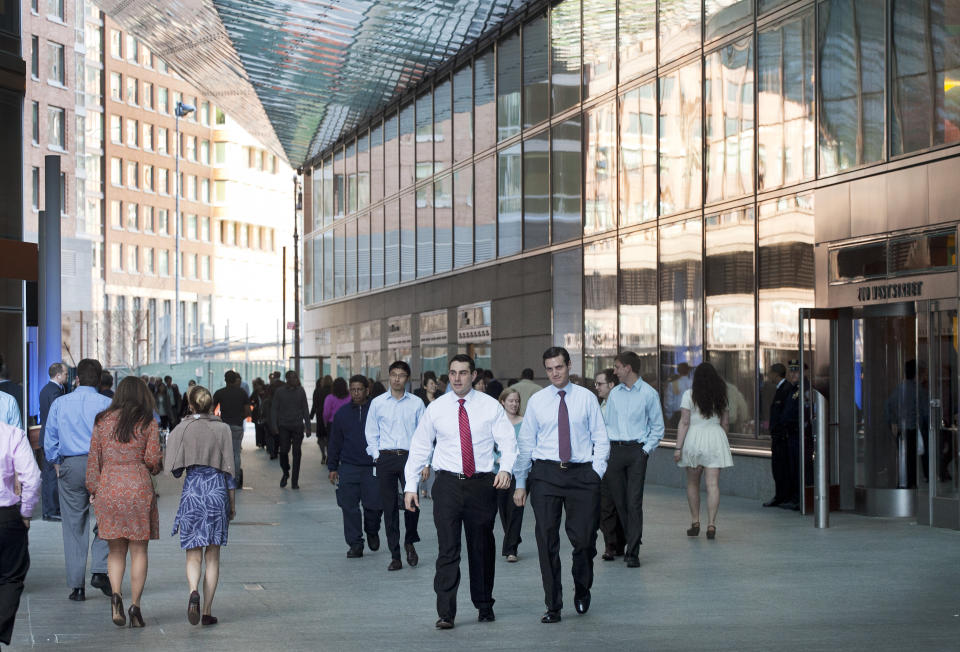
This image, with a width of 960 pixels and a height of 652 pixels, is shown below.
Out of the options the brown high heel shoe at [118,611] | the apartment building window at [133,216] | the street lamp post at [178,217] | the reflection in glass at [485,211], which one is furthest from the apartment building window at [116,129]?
the brown high heel shoe at [118,611]

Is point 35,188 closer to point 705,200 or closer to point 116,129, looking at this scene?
point 705,200

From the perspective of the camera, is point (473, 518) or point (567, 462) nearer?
point (473, 518)

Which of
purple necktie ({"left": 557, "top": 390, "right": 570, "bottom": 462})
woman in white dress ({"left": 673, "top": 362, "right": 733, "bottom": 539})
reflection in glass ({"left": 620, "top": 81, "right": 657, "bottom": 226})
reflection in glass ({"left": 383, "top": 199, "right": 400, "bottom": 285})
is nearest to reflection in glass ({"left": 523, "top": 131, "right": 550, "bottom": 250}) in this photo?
reflection in glass ({"left": 620, "top": 81, "right": 657, "bottom": 226})

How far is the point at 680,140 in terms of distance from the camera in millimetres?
22609

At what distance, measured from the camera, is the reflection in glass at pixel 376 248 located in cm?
4091

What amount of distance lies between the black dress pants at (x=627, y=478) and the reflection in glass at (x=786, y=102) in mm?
6948

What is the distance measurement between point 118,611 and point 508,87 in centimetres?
2188

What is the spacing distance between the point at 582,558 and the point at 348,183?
36198 mm

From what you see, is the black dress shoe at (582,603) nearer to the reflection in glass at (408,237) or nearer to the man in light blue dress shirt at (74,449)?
the man in light blue dress shirt at (74,449)

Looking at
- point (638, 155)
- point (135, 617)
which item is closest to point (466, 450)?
point (135, 617)

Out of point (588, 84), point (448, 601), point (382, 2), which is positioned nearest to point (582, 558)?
point (448, 601)

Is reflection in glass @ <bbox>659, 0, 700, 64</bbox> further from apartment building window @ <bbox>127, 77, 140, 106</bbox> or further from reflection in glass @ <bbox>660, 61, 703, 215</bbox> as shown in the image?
apartment building window @ <bbox>127, 77, 140, 106</bbox>

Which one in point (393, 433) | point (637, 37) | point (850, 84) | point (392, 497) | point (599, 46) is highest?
point (599, 46)

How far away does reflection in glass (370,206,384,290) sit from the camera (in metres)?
40.9
